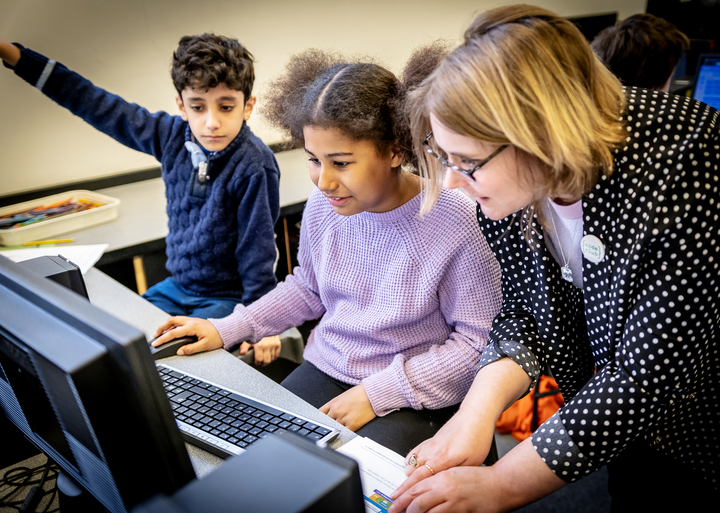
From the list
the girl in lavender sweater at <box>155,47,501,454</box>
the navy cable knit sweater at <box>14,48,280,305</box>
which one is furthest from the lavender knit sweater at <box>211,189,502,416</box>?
the navy cable knit sweater at <box>14,48,280,305</box>

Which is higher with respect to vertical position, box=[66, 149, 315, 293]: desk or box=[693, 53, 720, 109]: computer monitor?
box=[693, 53, 720, 109]: computer monitor

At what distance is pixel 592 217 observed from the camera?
74 cm

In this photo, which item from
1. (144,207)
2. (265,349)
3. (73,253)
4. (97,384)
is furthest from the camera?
(144,207)

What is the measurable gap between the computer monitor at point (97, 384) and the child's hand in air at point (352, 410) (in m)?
0.49

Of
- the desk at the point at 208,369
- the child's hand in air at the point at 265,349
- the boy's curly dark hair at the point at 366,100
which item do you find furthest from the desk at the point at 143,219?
the child's hand in air at the point at 265,349

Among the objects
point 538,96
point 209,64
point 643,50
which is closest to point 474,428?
point 538,96

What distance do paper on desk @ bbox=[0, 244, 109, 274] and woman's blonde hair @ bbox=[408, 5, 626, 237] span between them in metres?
1.17

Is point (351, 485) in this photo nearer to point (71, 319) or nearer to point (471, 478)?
point (71, 319)

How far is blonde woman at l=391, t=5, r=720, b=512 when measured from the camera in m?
0.65

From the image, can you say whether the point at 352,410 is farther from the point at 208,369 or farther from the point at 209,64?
the point at 209,64

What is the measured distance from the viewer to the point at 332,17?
265 cm

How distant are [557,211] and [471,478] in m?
0.41

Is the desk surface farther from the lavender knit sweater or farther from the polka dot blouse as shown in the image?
the polka dot blouse

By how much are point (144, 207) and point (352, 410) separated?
1411 millimetres
